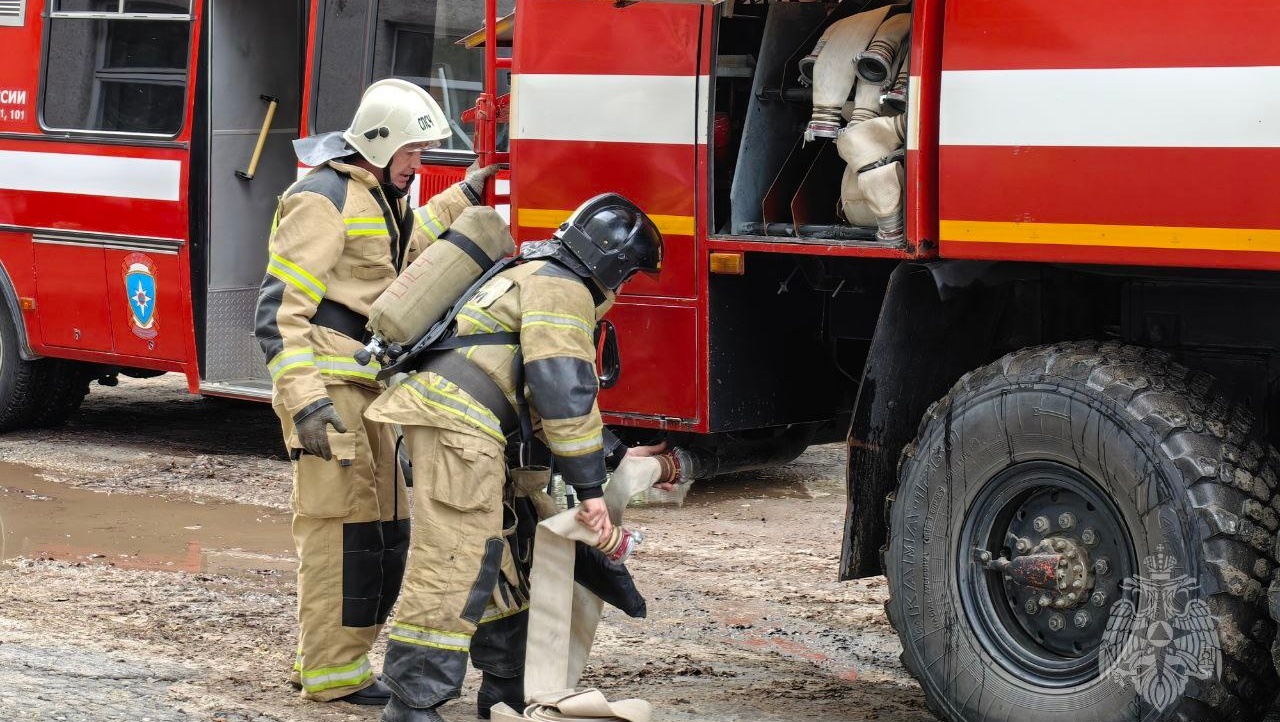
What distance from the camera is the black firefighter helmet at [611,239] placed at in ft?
14.2

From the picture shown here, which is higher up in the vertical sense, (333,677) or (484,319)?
(484,319)

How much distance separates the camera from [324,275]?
475 centimetres

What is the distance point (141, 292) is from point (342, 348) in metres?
4.14

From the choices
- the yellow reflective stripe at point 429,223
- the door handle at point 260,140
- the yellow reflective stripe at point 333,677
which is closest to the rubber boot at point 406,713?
the yellow reflective stripe at point 333,677

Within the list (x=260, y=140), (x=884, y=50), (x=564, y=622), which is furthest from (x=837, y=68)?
(x=260, y=140)

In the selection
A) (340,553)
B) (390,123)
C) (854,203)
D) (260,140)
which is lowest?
(340,553)

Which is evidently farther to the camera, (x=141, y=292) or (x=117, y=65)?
(x=117, y=65)

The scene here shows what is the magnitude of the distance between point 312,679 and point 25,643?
107 cm

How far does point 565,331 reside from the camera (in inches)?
168

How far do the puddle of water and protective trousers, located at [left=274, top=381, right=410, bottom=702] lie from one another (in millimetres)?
1632

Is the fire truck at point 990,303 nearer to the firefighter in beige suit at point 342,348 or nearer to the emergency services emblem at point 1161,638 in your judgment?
the emergency services emblem at point 1161,638

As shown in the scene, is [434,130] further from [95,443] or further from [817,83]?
[95,443]

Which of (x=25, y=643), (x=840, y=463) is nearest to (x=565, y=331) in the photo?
(x=25, y=643)

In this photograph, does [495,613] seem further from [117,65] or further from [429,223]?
[117,65]
